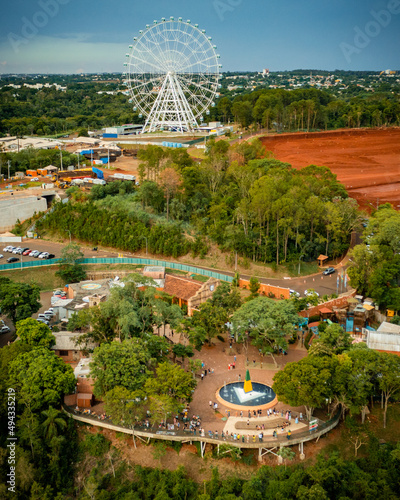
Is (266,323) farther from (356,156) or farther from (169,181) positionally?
(356,156)

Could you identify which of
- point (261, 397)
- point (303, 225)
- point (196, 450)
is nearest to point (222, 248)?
point (303, 225)

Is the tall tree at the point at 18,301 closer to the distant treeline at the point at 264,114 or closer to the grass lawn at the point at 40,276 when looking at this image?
the grass lawn at the point at 40,276

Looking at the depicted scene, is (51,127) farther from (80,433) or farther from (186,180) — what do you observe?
(80,433)

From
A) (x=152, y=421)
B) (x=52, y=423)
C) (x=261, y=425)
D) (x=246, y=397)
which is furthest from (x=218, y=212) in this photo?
(x=52, y=423)

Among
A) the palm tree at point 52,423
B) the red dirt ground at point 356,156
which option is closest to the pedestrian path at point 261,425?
the palm tree at point 52,423

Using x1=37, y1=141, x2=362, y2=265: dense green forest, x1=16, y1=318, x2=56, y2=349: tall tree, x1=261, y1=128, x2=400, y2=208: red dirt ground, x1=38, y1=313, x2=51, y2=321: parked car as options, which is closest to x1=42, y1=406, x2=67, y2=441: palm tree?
x1=16, y1=318, x2=56, y2=349: tall tree

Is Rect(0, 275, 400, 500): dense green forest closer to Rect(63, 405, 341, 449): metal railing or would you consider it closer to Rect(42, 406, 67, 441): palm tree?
Rect(42, 406, 67, 441): palm tree
